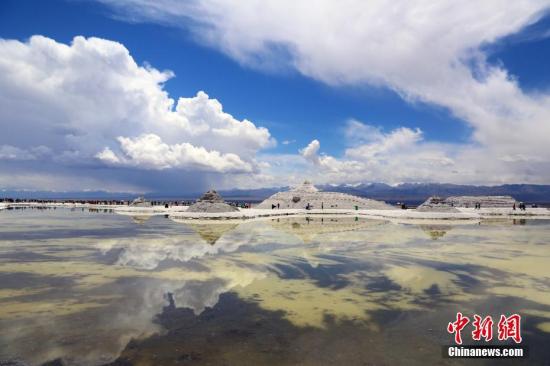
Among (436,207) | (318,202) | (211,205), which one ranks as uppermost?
(318,202)


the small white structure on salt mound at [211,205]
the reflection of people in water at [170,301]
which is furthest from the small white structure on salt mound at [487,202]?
the reflection of people in water at [170,301]

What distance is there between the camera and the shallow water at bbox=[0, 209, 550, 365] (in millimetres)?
8992

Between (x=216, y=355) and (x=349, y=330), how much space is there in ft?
12.4

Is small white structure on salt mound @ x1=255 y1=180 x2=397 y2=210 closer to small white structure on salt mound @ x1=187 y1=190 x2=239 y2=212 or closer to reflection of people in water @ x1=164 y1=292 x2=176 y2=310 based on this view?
small white structure on salt mound @ x1=187 y1=190 x2=239 y2=212

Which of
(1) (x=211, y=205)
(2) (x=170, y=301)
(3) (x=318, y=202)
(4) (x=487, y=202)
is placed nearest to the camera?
(2) (x=170, y=301)

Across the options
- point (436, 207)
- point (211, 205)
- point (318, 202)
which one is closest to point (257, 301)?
point (211, 205)

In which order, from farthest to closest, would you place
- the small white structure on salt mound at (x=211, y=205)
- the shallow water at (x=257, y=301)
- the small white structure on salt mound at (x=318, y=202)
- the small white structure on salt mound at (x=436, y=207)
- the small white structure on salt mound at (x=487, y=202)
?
the small white structure on salt mound at (x=487, y=202)
the small white structure on salt mound at (x=318, y=202)
the small white structure on salt mound at (x=436, y=207)
the small white structure on salt mound at (x=211, y=205)
the shallow water at (x=257, y=301)

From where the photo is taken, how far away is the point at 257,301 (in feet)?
42.3

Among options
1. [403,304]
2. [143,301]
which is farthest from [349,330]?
[143,301]

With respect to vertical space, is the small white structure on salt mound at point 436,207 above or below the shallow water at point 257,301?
above

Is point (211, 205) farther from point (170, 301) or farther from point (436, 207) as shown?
point (170, 301)

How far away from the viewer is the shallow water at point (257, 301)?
899 cm

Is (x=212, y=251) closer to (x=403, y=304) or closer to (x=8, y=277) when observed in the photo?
(x=8, y=277)

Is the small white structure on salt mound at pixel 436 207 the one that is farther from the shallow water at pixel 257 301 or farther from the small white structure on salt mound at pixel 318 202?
the shallow water at pixel 257 301
